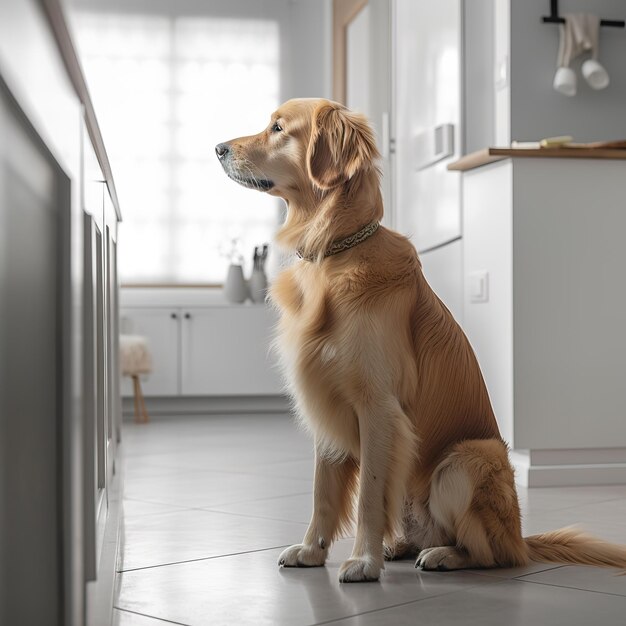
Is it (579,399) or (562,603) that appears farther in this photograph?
(579,399)

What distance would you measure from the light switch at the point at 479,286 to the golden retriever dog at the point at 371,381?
1.48m

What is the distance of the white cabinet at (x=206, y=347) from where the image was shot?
6.48 meters

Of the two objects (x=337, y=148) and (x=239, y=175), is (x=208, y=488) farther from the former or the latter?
(x=337, y=148)

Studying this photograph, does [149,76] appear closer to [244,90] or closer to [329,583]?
[244,90]

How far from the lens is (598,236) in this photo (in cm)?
324

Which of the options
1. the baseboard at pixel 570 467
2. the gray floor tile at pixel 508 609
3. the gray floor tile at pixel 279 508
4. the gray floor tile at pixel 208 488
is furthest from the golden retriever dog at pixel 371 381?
the baseboard at pixel 570 467

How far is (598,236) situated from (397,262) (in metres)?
1.63

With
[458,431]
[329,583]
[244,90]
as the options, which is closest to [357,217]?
[458,431]

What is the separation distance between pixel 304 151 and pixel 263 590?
0.86 meters

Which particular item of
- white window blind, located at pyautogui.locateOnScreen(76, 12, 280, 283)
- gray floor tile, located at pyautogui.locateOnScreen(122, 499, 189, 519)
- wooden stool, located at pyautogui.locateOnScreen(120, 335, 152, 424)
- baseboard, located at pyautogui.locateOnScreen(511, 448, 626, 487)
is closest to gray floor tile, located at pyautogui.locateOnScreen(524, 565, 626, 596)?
gray floor tile, located at pyautogui.locateOnScreen(122, 499, 189, 519)

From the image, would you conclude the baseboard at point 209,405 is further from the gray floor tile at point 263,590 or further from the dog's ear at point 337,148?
the dog's ear at point 337,148

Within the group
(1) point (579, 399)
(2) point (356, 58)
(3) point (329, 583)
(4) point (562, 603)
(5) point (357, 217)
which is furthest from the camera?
(2) point (356, 58)

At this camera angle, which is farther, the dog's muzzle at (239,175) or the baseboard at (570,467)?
the baseboard at (570,467)

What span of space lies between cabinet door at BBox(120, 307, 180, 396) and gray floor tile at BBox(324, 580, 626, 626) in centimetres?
496
